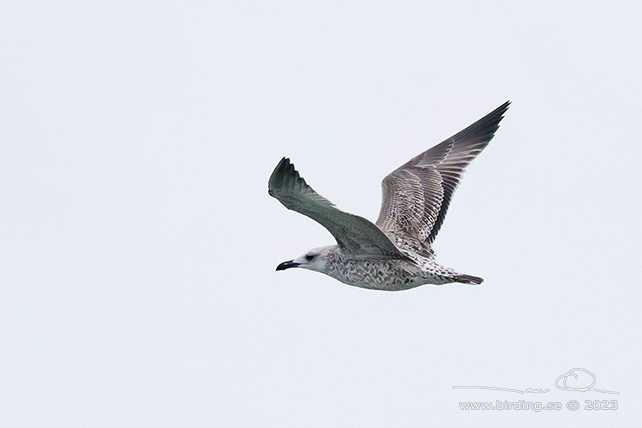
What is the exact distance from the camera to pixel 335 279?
46.5ft

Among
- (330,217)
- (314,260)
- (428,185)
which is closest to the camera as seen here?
(330,217)

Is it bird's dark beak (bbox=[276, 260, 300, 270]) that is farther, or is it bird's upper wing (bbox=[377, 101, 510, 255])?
bird's upper wing (bbox=[377, 101, 510, 255])

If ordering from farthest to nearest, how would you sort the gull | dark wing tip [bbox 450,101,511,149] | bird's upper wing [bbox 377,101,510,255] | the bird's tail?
→ dark wing tip [bbox 450,101,511,149], bird's upper wing [bbox 377,101,510,255], the bird's tail, the gull

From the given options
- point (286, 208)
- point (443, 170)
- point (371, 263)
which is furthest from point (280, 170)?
point (443, 170)

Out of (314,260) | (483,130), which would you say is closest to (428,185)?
(483,130)

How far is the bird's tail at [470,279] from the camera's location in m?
13.2

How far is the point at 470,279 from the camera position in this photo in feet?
43.3

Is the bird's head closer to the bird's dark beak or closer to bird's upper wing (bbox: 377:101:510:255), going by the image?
the bird's dark beak

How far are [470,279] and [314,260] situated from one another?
2136 mm

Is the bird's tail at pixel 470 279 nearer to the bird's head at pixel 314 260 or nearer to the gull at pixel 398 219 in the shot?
the gull at pixel 398 219

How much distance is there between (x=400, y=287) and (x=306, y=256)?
1.34 meters

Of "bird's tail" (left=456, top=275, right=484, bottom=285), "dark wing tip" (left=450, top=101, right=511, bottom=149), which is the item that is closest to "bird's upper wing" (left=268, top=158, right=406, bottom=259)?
"bird's tail" (left=456, top=275, right=484, bottom=285)

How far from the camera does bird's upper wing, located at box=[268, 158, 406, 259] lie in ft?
38.4

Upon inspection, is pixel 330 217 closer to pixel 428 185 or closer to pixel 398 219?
pixel 398 219
